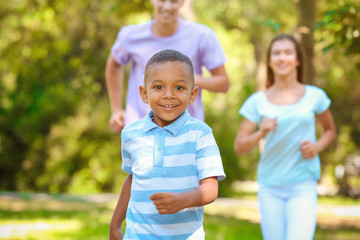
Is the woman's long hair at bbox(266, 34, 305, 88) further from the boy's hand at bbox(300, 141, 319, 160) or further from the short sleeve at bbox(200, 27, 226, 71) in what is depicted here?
the short sleeve at bbox(200, 27, 226, 71)

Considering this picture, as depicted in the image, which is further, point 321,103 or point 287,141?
point 321,103

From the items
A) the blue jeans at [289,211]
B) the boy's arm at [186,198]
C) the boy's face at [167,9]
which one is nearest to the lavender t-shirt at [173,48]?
the boy's face at [167,9]

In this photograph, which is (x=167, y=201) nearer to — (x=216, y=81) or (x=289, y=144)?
(x=216, y=81)

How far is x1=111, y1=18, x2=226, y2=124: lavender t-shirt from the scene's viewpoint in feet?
13.5

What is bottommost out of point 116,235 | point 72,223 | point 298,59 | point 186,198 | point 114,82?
point 72,223

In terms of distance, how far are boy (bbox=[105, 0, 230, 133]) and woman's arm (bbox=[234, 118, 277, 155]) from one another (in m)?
0.47

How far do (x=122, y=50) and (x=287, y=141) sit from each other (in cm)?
145

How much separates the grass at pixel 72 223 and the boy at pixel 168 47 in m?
4.51

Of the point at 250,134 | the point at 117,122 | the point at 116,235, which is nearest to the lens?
the point at 116,235

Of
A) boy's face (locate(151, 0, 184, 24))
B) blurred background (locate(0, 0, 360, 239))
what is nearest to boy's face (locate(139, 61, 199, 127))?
boy's face (locate(151, 0, 184, 24))

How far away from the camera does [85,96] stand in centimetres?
1886

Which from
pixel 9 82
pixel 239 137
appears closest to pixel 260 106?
pixel 239 137

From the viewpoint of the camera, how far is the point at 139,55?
4215 millimetres

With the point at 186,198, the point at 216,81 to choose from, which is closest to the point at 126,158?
the point at 186,198
